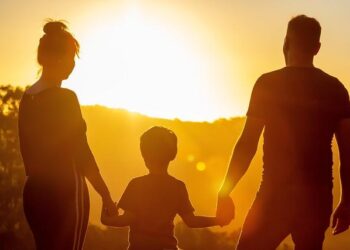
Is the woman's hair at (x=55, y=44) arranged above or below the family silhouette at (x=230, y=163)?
above

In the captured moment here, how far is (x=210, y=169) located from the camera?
13150cm

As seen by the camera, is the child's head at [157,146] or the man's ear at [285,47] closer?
the man's ear at [285,47]

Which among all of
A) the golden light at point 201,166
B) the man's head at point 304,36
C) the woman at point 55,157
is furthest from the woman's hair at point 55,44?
the golden light at point 201,166

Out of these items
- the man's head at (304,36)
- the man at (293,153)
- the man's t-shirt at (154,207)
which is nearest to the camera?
the man at (293,153)

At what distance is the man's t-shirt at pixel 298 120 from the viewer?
4.81 meters

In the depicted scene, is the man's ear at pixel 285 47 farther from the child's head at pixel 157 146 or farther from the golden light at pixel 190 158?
the golden light at pixel 190 158

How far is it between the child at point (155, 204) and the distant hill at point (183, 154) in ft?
336

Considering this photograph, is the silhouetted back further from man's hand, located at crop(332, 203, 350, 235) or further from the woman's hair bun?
man's hand, located at crop(332, 203, 350, 235)

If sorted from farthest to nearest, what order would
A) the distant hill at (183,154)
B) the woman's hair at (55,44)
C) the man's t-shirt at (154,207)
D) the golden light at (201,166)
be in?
the golden light at (201,166), the distant hill at (183,154), the woman's hair at (55,44), the man's t-shirt at (154,207)

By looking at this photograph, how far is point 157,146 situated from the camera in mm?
5402

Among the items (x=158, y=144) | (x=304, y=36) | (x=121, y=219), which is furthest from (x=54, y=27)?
(x=304, y=36)

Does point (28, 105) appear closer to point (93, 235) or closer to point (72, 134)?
point (72, 134)

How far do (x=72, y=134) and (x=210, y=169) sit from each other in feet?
416

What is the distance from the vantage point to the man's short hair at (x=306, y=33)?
5062 millimetres
